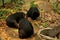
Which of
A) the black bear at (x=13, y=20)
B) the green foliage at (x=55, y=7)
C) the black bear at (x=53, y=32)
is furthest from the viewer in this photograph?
the green foliage at (x=55, y=7)

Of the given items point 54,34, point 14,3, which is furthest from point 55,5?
point 54,34

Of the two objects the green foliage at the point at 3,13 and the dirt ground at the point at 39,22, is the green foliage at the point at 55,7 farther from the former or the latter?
the green foliage at the point at 3,13

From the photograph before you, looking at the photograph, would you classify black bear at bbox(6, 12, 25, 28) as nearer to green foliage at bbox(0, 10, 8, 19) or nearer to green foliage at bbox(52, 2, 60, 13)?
green foliage at bbox(0, 10, 8, 19)

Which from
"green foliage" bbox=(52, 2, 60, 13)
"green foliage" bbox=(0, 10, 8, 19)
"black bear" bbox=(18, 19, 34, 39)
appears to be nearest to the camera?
"black bear" bbox=(18, 19, 34, 39)

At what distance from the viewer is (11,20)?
923 cm

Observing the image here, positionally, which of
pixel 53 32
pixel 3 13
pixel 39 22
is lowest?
pixel 39 22

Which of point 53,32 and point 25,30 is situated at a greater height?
point 53,32

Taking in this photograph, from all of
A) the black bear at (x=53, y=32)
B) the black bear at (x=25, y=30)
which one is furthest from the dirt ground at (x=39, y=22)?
the black bear at (x=53, y=32)

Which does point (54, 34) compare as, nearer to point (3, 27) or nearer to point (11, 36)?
point (11, 36)

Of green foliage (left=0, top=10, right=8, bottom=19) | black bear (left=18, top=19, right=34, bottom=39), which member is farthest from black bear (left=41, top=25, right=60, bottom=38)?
green foliage (left=0, top=10, right=8, bottom=19)

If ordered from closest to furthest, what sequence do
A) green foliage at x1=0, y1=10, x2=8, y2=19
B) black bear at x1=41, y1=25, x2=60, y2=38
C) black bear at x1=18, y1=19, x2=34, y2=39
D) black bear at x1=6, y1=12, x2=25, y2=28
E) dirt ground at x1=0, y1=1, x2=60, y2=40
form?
black bear at x1=41, y1=25, x2=60, y2=38
black bear at x1=18, y1=19, x2=34, y2=39
dirt ground at x1=0, y1=1, x2=60, y2=40
black bear at x1=6, y1=12, x2=25, y2=28
green foliage at x1=0, y1=10, x2=8, y2=19

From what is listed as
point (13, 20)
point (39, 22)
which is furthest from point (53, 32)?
point (13, 20)

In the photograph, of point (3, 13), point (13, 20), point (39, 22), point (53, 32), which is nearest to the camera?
point (53, 32)

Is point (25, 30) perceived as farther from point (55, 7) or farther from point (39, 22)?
point (55, 7)
